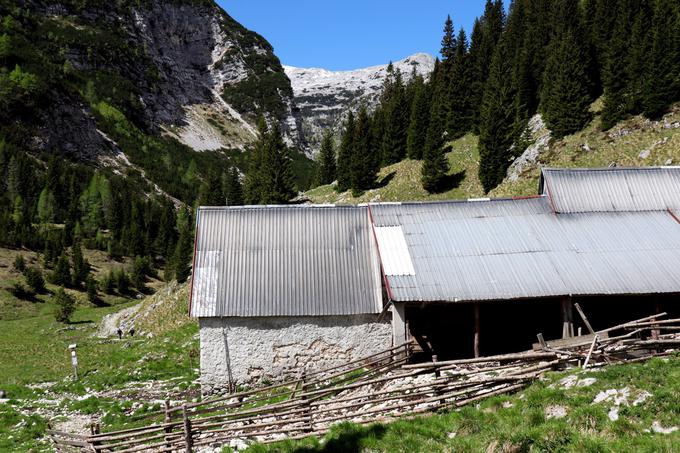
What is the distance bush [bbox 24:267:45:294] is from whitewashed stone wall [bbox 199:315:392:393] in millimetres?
53248

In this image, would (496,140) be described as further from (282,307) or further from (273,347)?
(273,347)

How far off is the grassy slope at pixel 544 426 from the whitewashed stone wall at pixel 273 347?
663 cm

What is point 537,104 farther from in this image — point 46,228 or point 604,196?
point 46,228

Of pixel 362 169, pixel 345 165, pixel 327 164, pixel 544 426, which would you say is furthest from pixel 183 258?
pixel 544 426

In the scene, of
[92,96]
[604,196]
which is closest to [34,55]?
[92,96]

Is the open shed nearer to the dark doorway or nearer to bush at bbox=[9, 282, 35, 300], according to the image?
the dark doorway

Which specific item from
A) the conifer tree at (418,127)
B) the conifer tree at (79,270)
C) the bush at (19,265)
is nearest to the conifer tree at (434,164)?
the conifer tree at (418,127)

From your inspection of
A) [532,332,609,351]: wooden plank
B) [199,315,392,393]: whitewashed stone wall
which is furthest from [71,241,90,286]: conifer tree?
[532,332,609,351]: wooden plank

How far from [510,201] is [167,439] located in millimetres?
17205

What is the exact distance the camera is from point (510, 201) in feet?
74.0

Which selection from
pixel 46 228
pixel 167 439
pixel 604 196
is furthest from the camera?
pixel 46 228

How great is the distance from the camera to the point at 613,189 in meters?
22.5

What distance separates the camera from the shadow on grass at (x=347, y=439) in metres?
10.9

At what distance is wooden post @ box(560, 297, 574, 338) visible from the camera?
17141 millimetres
